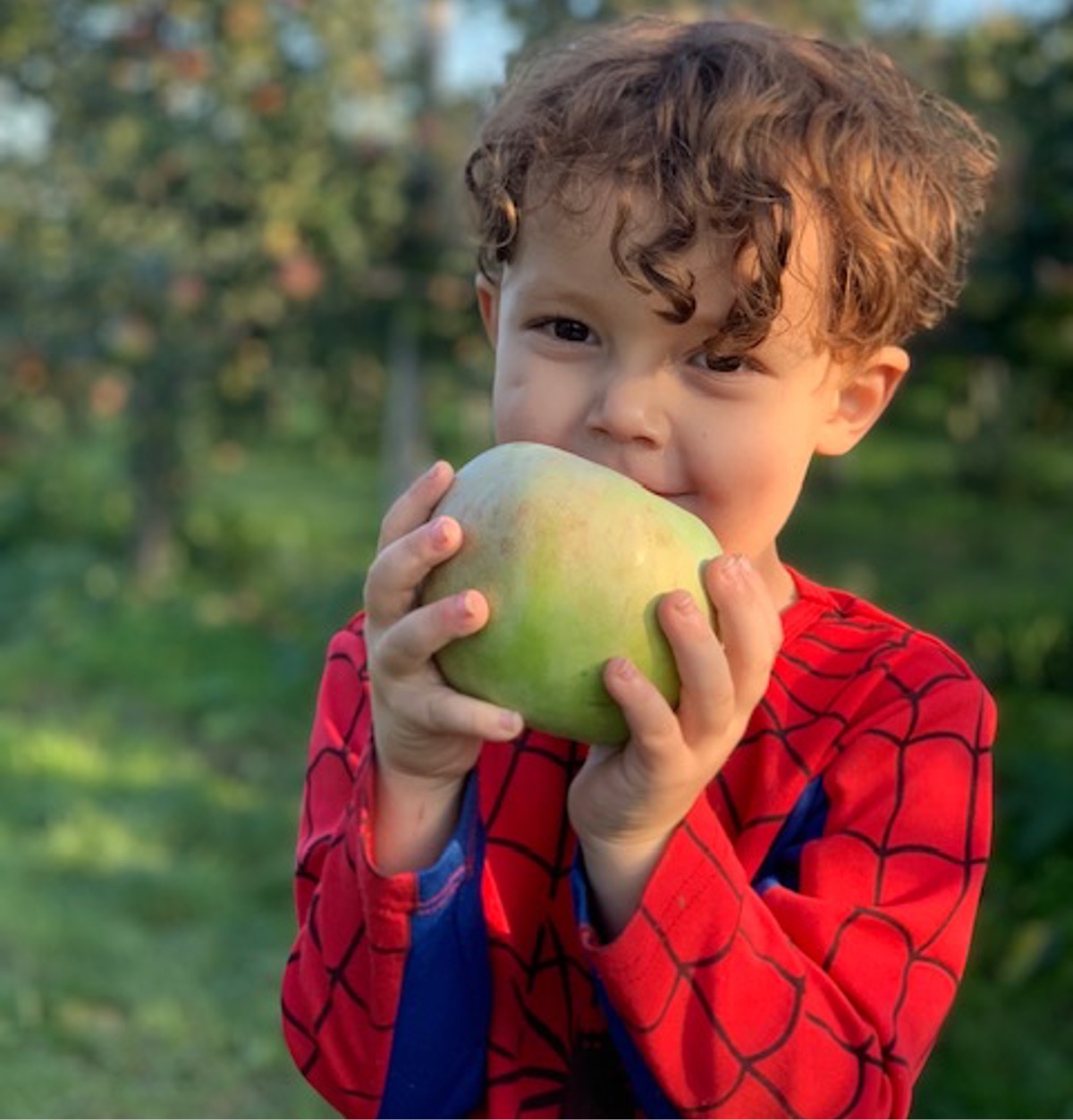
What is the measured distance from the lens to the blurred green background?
3.87 metres

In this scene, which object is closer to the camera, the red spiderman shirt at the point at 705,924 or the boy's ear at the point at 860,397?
the red spiderman shirt at the point at 705,924

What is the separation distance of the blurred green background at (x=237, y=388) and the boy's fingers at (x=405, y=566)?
242 cm

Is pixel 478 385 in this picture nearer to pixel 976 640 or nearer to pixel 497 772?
pixel 976 640

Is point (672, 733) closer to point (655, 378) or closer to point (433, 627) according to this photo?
point (433, 627)

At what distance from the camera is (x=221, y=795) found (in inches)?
166

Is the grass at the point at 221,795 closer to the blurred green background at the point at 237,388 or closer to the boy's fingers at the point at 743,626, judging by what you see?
the blurred green background at the point at 237,388

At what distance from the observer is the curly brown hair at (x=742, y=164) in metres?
1.15

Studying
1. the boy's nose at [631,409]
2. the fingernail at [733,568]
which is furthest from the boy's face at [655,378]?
the fingernail at [733,568]

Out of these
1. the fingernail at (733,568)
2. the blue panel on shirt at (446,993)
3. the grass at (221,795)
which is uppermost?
the fingernail at (733,568)

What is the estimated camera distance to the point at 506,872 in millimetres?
1224

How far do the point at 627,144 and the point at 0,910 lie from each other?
2751 millimetres

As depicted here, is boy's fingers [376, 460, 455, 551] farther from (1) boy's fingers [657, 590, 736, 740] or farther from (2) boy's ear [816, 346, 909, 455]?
(2) boy's ear [816, 346, 909, 455]

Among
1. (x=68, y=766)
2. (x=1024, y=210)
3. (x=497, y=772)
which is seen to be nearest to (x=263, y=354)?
(x=68, y=766)

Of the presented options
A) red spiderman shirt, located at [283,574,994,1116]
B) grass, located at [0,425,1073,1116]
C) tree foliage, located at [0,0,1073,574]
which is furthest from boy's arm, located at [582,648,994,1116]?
tree foliage, located at [0,0,1073,574]
